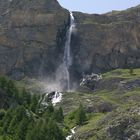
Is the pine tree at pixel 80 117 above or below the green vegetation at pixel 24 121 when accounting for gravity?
below

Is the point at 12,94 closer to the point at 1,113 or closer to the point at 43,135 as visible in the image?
the point at 1,113

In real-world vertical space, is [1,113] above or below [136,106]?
below

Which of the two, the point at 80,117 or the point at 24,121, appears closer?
the point at 24,121

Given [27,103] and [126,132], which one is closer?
[126,132]

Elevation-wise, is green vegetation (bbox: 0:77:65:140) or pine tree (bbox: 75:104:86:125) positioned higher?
green vegetation (bbox: 0:77:65:140)

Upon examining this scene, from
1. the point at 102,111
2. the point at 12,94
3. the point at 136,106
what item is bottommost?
the point at 102,111

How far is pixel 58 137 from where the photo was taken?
132125 mm

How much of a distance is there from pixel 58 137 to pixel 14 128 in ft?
41.2

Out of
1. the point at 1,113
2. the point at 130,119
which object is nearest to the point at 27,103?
the point at 1,113

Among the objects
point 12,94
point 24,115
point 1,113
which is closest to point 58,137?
point 24,115

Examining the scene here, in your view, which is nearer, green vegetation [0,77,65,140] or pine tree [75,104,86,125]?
green vegetation [0,77,65,140]

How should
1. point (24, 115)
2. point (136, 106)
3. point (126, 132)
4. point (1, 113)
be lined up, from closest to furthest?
point (126, 132), point (136, 106), point (24, 115), point (1, 113)

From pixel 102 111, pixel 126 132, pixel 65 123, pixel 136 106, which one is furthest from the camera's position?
pixel 102 111

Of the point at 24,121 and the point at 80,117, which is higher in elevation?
the point at 24,121
